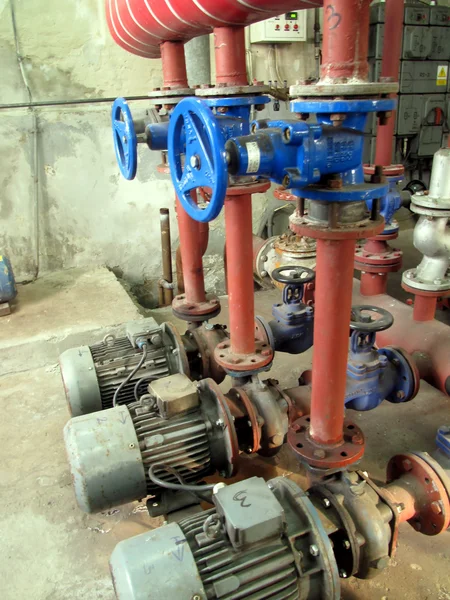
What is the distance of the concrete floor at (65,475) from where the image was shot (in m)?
1.35

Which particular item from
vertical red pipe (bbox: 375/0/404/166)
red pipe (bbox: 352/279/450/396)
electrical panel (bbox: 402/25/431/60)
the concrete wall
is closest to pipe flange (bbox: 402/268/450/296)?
red pipe (bbox: 352/279/450/396)

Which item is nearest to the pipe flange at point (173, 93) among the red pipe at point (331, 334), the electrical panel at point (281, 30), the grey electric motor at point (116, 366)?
the grey electric motor at point (116, 366)

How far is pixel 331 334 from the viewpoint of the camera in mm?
1125

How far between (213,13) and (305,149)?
570 millimetres

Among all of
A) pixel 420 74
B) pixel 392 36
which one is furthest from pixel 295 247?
pixel 420 74

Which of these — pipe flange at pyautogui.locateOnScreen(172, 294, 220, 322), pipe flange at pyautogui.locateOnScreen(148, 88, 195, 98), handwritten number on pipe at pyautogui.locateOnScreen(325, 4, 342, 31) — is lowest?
pipe flange at pyautogui.locateOnScreen(172, 294, 220, 322)

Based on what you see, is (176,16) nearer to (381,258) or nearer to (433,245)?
(433,245)

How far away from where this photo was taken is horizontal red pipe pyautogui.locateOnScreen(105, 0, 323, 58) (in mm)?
1149

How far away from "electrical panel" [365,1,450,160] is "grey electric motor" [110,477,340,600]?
3526mm

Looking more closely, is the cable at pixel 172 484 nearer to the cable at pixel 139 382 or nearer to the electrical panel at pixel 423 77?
the cable at pixel 139 382

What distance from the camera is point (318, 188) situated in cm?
100

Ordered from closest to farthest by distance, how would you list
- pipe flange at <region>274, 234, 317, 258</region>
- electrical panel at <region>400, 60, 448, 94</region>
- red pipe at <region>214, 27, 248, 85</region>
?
red pipe at <region>214, 27, 248, 85</region>, pipe flange at <region>274, 234, 317, 258</region>, electrical panel at <region>400, 60, 448, 94</region>

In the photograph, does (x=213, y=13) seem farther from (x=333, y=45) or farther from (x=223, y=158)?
(x=223, y=158)

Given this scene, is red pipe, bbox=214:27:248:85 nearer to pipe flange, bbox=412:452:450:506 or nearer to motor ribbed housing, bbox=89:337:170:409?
motor ribbed housing, bbox=89:337:170:409
